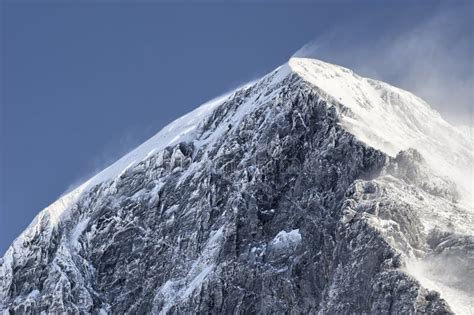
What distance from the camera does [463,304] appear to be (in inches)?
7534

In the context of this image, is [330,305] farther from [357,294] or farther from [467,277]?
[467,277]

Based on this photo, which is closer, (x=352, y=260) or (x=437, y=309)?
(x=437, y=309)

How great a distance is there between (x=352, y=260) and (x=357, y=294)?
5.56 metres

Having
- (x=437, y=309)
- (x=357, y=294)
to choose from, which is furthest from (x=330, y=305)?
(x=437, y=309)

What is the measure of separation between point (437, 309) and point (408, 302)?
4.09 m

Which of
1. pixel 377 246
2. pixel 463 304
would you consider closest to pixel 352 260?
pixel 377 246

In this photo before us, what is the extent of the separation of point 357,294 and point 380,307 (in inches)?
210

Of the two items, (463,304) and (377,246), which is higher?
(377,246)

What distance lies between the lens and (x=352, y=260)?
199875 mm

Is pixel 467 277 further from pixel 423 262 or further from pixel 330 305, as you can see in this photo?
pixel 330 305

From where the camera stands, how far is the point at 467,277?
649 feet

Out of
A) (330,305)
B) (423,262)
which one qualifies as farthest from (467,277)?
(330,305)

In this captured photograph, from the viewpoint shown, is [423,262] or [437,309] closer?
[437,309]

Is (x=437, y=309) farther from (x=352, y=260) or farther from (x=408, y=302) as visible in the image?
(x=352, y=260)
